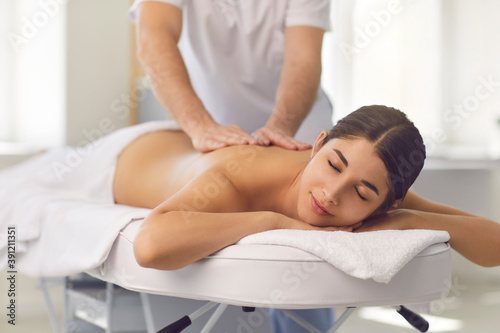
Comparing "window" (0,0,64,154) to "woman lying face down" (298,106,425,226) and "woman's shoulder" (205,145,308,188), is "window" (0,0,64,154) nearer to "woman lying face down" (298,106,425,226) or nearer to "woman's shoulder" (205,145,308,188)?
"woman's shoulder" (205,145,308,188)

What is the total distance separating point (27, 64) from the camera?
3.70 metres

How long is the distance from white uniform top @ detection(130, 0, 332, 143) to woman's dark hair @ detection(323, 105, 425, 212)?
0.77 meters

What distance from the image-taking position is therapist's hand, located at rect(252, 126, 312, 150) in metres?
1.43

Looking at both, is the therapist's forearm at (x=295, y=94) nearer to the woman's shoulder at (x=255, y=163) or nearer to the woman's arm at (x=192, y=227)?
the woman's shoulder at (x=255, y=163)

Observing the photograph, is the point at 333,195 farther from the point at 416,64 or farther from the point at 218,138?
the point at 416,64

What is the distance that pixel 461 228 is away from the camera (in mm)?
1208

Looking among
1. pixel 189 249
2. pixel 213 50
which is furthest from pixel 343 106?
pixel 189 249

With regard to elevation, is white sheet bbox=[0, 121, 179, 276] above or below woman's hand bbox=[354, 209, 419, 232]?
below

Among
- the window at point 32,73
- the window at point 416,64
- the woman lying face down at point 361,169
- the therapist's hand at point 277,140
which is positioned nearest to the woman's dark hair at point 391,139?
the woman lying face down at point 361,169

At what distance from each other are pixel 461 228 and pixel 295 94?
28.1 inches

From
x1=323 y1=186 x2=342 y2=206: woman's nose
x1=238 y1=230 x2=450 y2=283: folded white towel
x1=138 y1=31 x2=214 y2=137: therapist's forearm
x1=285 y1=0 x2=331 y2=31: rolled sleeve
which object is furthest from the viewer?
x1=285 y1=0 x2=331 y2=31: rolled sleeve

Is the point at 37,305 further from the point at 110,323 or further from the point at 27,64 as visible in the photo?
the point at 27,64

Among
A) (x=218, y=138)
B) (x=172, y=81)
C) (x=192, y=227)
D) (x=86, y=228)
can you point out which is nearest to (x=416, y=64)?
(x=172, y=81)

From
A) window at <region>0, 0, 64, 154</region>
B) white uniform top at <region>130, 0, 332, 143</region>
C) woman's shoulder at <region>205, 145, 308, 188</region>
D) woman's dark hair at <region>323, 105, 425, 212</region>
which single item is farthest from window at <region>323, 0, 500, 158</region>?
woman's dark hair at <region>323, 105, 425, 212</region>
